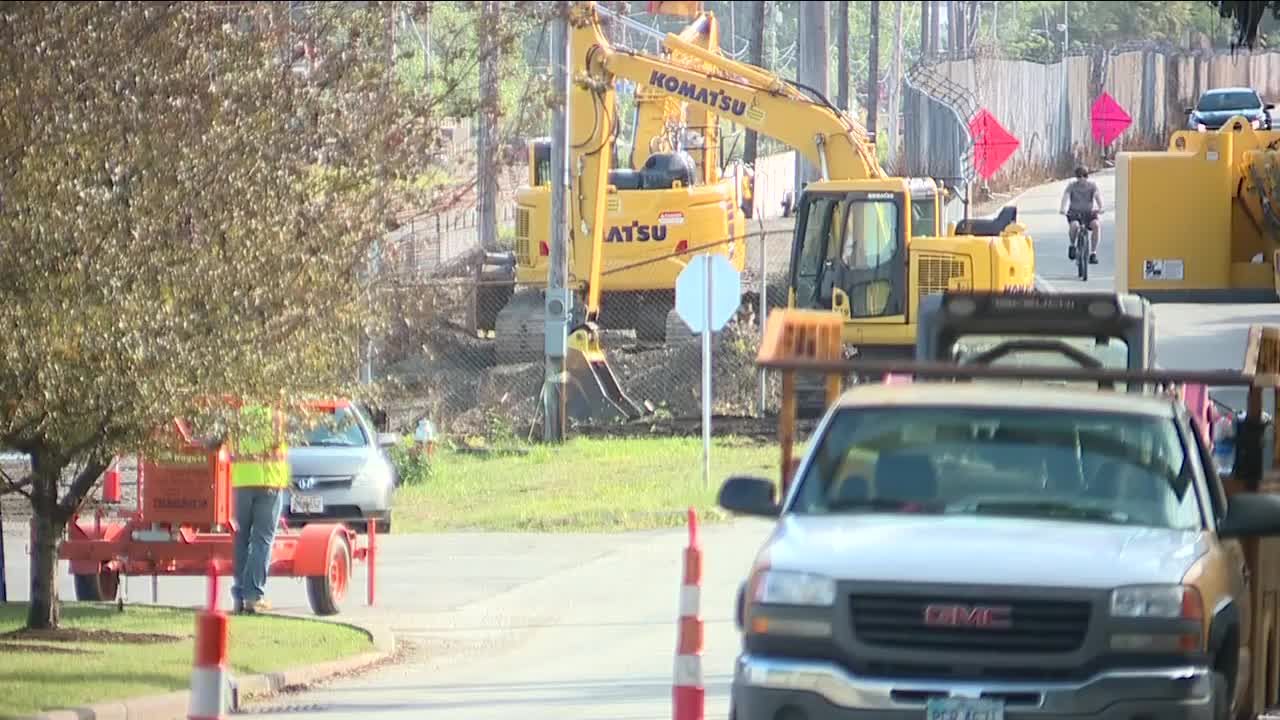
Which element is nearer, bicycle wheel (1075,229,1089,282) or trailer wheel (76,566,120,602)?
trailer wheel (76,566,120,602)

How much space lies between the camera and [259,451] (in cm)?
1478

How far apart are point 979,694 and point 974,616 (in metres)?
0.29

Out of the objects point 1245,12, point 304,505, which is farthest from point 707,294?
point 1245,12

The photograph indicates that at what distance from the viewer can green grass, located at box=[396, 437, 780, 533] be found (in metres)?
23.9

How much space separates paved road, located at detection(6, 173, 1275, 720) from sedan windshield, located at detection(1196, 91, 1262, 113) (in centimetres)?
1898

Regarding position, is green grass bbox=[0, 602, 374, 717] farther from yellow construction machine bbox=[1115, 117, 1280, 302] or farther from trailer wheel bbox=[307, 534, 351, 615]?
yellow construction machine bbox=[1115, 117, 1280, 302]

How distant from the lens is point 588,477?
27.0m

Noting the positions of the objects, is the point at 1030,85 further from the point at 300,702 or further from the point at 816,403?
the point at 300,702

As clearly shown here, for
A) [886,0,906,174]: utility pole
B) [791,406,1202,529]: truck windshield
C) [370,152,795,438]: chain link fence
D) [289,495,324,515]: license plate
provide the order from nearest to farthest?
[791,406,1202,529]: truck windshield < [289,495,324,515]: license plate < [370,152,795,438]: chain link fence < [886,0,906,174]: utility pole

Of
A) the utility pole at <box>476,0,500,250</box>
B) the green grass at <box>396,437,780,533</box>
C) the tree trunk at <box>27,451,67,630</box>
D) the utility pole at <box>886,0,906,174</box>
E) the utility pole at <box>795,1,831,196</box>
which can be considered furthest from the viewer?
the utility pole at <box>886,0,906,174</box>

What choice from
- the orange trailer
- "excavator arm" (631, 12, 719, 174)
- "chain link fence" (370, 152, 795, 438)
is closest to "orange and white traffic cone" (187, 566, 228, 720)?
the orange trailer

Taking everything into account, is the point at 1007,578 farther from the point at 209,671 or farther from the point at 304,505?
the point at 304,505

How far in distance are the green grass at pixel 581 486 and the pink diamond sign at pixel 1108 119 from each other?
18.0 m

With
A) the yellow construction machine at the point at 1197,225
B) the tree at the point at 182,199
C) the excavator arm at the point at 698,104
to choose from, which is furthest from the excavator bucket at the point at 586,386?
the tree at the point at 182,199
